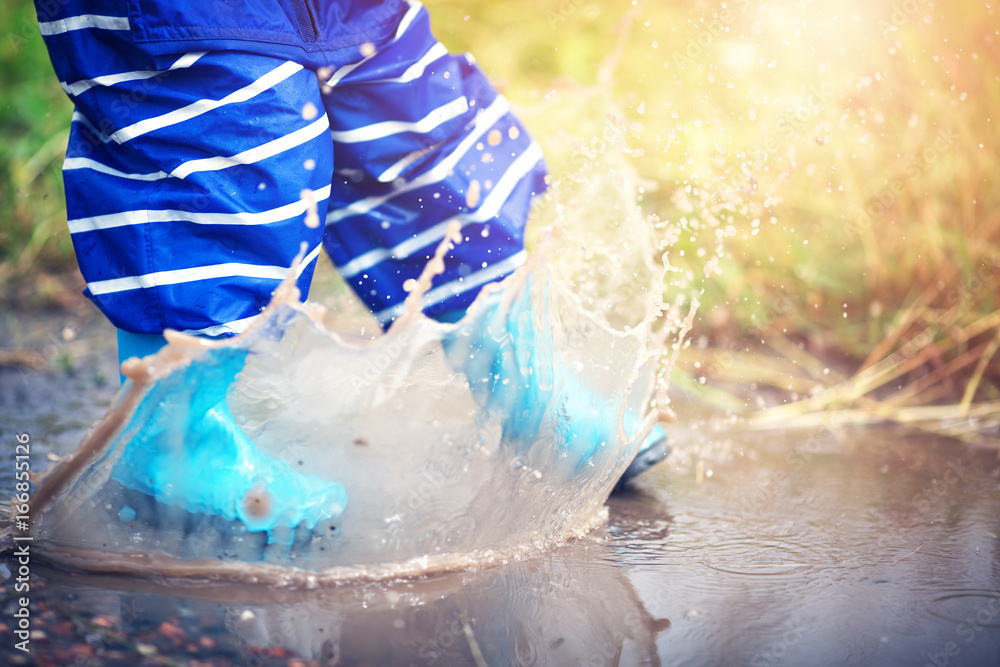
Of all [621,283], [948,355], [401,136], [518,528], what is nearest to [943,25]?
[948,355]

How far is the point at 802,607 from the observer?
3.42ft

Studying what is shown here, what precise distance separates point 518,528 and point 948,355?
136 centimetres

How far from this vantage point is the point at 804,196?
7.91 ft

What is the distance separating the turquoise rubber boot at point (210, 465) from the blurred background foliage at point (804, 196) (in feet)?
2.69

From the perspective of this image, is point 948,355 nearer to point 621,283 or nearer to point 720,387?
point 720,387

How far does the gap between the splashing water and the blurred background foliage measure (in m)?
0.48

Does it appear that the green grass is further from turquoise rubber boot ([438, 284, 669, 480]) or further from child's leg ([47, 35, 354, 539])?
turquoise rubber boot ([438, 284, 669, 480])

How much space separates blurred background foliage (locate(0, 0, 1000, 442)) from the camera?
1.98m

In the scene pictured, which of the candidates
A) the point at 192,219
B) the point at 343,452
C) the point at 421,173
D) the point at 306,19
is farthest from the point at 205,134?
the point at 343,452

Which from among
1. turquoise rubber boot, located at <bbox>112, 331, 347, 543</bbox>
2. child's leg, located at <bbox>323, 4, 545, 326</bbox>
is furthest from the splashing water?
child's leg, located at <bbox>323, 4, 545, 326</bbox>

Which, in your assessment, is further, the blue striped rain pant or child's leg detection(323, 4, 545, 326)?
child's leg detection(323, 4, 545, 326)

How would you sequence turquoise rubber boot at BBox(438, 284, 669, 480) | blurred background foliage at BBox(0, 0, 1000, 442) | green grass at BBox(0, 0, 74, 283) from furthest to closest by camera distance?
green grass at BBox(0, 0, 74, 283)
blurred background foliage at BBox(0, 0, 1000, 442)
turquoise rubber boot at BBox(438, 284, 669, 480)

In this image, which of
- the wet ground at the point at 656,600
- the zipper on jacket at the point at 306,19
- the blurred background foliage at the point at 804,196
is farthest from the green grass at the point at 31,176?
the zipper on jacket at the point at 306,19

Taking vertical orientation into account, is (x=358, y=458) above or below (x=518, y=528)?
above
